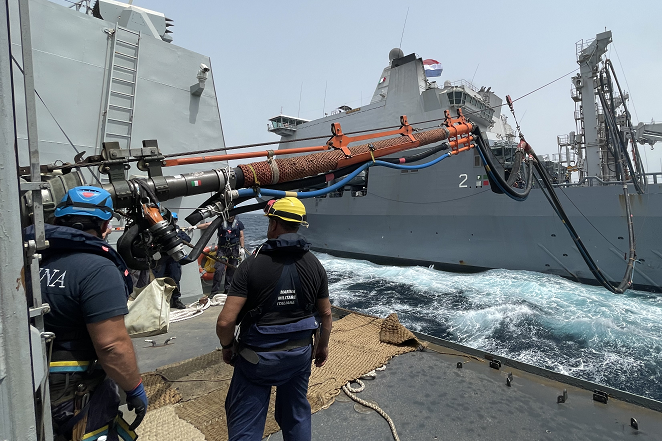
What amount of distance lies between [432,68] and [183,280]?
16797mm

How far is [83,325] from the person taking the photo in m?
1.40

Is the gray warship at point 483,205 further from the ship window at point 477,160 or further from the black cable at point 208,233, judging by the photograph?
the black cable at point 208,233

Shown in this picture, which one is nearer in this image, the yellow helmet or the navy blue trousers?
the navy blue trousers

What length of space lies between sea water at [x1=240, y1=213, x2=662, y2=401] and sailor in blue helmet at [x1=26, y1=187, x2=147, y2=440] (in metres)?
6.90

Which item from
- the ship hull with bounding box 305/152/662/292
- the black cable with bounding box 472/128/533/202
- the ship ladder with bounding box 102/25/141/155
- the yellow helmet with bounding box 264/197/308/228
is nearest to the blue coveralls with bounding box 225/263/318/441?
the yellow helmet with bounding box 264/197/308/228

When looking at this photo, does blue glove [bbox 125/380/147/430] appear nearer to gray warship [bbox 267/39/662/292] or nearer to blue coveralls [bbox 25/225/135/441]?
blue coveralls [bbox 25/225/135/441]

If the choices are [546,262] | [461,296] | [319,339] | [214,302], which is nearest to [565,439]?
[319,339]

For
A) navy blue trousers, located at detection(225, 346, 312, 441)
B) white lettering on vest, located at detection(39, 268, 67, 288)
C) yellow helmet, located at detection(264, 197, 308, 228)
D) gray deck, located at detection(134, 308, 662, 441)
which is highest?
yellow helmet, located at detection(264, 197, 308, 228)

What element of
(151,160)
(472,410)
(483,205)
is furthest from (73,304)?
(483,205)

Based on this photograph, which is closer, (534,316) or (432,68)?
(534,316)

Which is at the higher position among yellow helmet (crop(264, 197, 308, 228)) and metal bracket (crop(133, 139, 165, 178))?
metal bracket (crop(133, 139, 165, 178))

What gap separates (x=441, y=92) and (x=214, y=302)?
14.6 meters

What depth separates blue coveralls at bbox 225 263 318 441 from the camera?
1.69 m

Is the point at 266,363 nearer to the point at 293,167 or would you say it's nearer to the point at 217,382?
the point at 217,382
